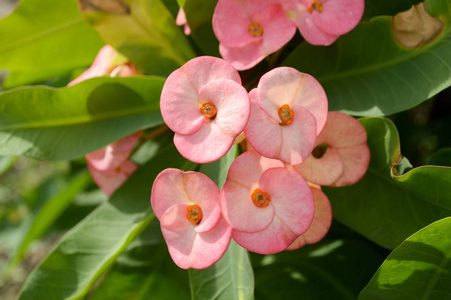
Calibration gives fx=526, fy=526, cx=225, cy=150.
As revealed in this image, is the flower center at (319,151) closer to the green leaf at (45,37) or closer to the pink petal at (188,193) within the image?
the pink petal at (188,193)

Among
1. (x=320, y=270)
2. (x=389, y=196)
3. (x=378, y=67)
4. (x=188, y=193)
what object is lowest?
(x=320, y=270)

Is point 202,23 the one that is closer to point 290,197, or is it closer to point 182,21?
point 182,21

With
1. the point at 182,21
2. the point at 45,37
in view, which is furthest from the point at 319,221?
the point at 45,37

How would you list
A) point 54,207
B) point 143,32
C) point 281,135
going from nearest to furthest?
point 281,135, point 143,32, point 54,207

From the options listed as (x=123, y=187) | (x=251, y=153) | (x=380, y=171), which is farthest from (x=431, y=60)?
(x=123, y=187)

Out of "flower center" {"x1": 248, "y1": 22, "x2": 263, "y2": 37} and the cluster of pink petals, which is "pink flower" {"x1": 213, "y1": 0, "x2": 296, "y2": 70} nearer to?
"flower center" {"x1": 248, "y1": 22, "x2": 263, "y2": 37}

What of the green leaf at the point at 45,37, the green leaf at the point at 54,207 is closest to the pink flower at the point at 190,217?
the green leaf at the point at 45,37

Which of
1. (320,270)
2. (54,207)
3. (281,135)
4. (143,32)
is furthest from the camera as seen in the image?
(54,207)
